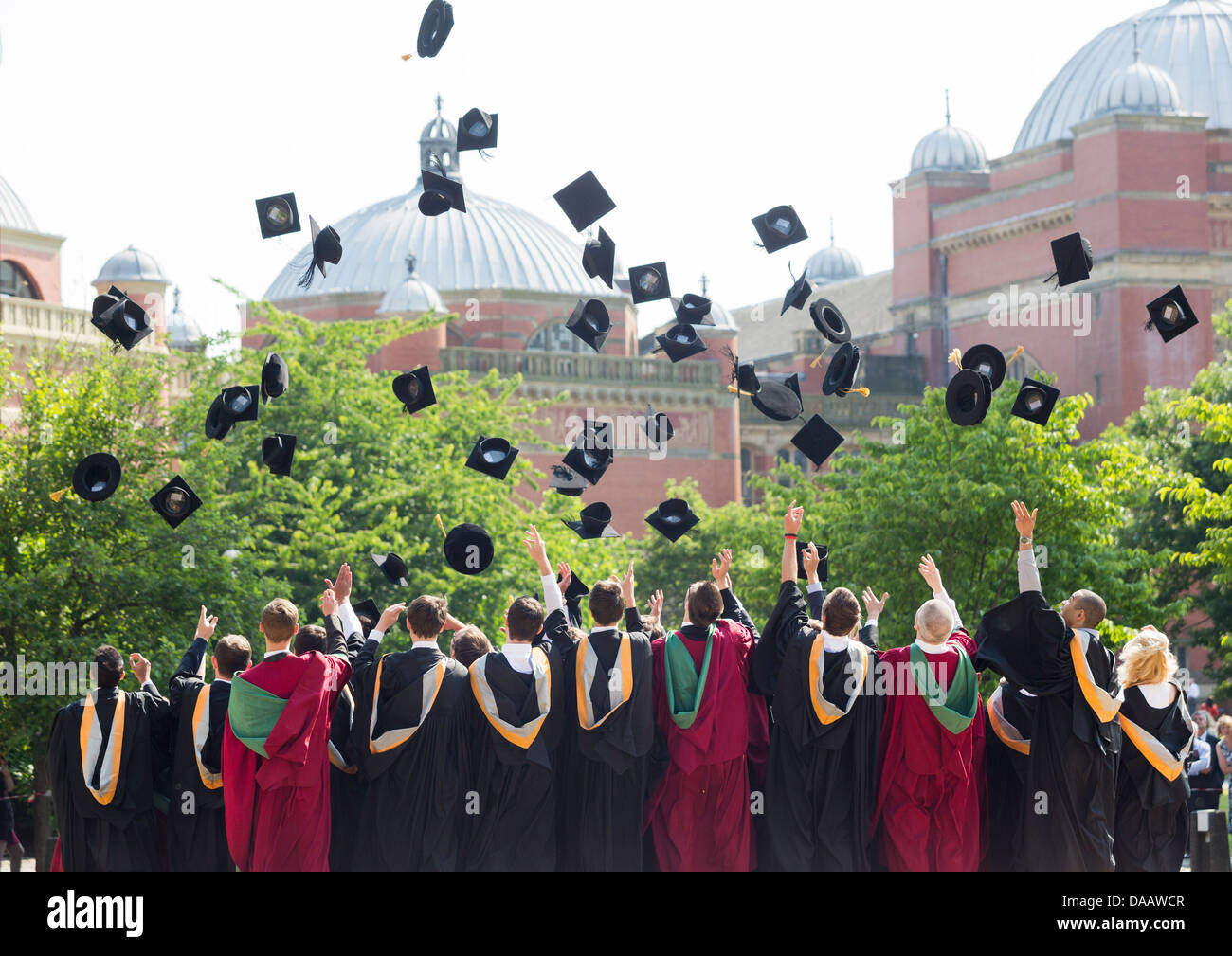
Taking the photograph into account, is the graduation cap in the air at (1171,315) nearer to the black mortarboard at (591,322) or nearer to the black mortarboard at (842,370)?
the black mortarboard at (842,370)

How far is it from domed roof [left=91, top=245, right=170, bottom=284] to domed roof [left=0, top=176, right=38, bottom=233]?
12330 mm

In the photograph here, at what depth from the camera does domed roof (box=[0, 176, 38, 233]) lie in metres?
41.6

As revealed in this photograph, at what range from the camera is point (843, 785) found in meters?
9.82

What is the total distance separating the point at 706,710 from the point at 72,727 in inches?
141

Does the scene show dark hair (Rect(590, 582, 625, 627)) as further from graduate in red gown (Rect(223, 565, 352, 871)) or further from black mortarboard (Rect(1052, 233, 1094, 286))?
black mortarboard (Rect(1052, 233, 1094, 286))

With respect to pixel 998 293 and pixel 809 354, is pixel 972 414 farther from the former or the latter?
pixel 809 354

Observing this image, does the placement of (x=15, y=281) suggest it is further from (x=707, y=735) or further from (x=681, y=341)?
(x=707, y=735)

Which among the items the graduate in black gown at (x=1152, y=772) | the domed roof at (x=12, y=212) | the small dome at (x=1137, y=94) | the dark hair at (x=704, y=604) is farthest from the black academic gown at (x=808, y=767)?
the small dome at (x=1137, y=94)

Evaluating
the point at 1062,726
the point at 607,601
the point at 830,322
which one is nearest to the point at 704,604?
the point at 607,601

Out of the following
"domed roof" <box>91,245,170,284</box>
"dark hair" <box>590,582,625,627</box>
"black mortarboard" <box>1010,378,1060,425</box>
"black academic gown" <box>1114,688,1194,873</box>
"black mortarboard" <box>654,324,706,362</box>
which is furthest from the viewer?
"domed roof" <box>91,245,170,284</box>

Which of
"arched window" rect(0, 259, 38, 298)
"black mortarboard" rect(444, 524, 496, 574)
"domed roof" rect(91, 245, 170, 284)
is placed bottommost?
"black mortarboard" rect(444, 524, 496, 574)

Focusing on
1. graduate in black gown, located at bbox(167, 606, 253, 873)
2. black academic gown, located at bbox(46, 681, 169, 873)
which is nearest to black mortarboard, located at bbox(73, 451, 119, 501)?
black academic gown, located at bbox(46, 681, 169, 873)
